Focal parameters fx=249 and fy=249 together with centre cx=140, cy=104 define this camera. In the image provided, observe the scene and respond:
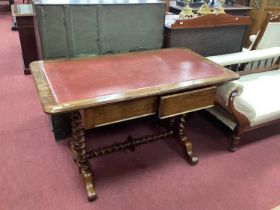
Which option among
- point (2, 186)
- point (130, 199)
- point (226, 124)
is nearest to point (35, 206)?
point (2, 186)

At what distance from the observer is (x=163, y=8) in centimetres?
177

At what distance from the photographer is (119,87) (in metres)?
1.24

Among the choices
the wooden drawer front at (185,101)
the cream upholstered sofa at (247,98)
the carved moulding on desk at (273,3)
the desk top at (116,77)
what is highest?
the carved moulding on desk at (273,3)

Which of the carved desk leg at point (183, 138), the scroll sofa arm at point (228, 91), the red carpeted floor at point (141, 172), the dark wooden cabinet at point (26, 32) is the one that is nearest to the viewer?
the red carpeted floor at point (141, 172)

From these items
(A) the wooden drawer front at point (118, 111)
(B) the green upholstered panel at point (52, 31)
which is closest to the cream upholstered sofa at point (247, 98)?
(A) the wooden drawer front at point (118, 111)

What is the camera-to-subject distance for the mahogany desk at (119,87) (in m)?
1.15

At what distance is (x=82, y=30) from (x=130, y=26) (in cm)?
34

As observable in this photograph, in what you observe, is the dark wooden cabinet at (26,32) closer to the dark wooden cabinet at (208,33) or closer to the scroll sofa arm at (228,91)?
the dark wooden cabinet at (208,33)

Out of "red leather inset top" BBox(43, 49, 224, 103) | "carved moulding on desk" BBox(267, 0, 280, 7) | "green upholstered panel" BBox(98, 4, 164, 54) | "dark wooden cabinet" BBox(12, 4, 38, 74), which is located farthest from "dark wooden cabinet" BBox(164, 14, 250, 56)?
"carved moulding on desk" BBox(267, 0, 280, 7)

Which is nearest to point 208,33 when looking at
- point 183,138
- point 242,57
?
point 242,57

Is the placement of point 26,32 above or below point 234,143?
above

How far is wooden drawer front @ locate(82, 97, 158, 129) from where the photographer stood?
3.91 ft

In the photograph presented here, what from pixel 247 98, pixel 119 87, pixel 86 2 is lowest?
pixel 247 98

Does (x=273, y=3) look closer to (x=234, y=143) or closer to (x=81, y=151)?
(x=234, y=143)
